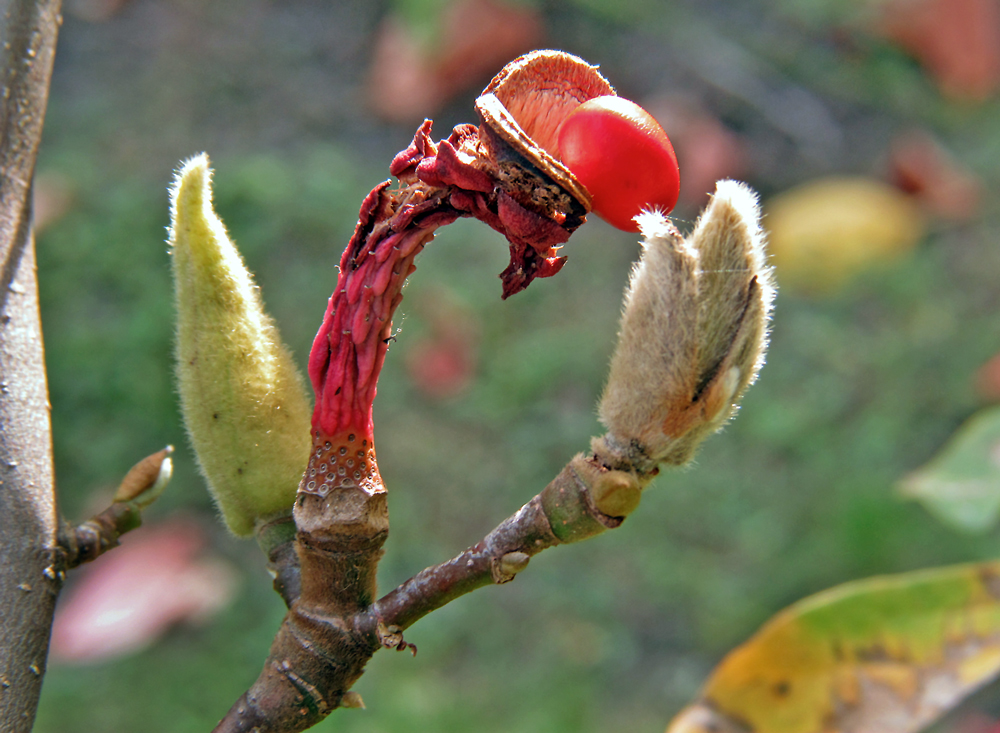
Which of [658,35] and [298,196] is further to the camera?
[658,35]

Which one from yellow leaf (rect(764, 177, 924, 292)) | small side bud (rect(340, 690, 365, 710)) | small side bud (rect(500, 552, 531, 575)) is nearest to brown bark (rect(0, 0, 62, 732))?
small side bud (rect(340, 690, 365, 710))

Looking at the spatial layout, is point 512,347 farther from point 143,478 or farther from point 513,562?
point 513,562

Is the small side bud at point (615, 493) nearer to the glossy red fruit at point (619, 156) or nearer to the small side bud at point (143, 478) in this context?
the glossy red fruit at point (619, 156)

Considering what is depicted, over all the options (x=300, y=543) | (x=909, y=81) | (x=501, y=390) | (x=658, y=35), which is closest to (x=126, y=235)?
(x=501, y=390)

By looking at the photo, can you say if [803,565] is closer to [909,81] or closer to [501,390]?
[501,390]

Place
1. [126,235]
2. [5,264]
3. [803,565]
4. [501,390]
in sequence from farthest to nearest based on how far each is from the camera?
[126,235], [501,390], [803,565], [5,264]

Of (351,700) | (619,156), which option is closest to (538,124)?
(619,156)
